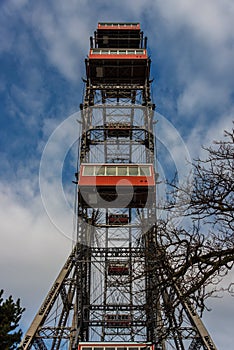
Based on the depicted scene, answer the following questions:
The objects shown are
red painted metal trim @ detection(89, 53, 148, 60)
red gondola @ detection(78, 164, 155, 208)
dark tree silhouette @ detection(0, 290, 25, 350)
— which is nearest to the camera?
dark tree silhouette @ detection(0, 290, 25, 350)

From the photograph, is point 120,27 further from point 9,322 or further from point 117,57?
point 9,322

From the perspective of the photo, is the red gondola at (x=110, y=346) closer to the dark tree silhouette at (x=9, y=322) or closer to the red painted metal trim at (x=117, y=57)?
the dark tree silhouette at (x=9, y=322)

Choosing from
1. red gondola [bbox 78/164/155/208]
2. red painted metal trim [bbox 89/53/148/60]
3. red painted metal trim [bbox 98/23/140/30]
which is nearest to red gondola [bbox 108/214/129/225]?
red gondola [bbox 78/164/155/208]

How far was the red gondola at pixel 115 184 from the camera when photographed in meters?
20.1

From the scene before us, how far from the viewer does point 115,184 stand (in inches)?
791

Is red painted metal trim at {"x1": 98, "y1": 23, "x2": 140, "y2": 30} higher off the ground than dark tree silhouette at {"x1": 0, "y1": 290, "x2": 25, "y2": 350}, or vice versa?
red painted metal trim at {"x1": 98, "y1": 23, "x2": 140, "y2": 30}

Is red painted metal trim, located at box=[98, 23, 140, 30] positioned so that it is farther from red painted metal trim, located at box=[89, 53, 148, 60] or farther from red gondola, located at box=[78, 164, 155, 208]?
red gondola, located at box=[78, 164, 155, 208]

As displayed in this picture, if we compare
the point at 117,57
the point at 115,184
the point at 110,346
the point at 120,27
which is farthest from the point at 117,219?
the point at 120,27

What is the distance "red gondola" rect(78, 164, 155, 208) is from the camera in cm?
2011

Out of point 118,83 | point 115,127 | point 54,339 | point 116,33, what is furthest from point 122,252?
point 116,33

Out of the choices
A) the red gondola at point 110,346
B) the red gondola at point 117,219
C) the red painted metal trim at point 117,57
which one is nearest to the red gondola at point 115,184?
the red gondola at point 117,219

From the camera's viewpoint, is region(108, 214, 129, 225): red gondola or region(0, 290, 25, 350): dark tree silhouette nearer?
region(0, 290, 25, 350): dark tree silhouette

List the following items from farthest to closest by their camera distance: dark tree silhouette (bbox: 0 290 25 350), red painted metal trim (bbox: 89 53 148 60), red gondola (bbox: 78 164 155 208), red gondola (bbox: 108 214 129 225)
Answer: red painted metal trim (bbox: 89 53 148 60) < red gondola (bbox: 108 214 129 225) < red gondola (bbox: 78 164 155 208) < dark tree silhouette (bbox: 0 290 25 350)

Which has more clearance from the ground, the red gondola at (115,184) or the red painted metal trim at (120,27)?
the red painted metal trim at (120,27)
